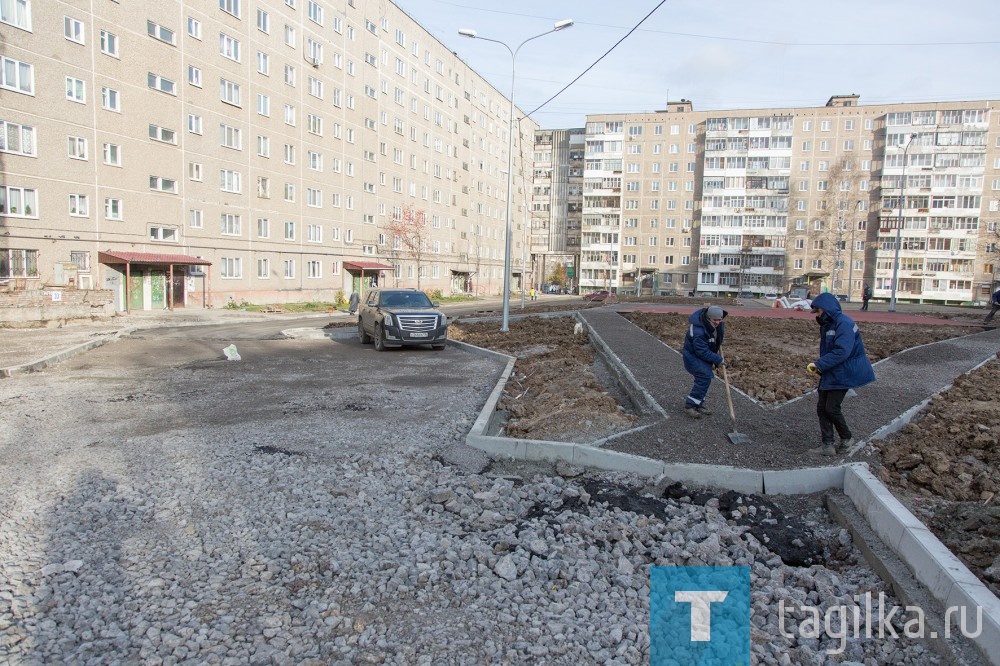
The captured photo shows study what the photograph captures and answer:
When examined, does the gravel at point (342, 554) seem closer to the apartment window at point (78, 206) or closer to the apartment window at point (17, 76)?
the apartment window at point (78, 206)

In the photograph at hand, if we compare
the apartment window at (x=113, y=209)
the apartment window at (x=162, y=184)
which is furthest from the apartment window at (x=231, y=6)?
the apartment window at (x=113, y=209)

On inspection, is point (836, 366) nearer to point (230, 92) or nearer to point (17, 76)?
point (17, 76)

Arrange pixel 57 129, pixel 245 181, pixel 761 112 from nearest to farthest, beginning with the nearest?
1. pixel 57 129
2. pixel 245 181
3. pixel 761 112

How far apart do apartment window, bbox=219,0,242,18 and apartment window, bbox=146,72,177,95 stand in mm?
6633

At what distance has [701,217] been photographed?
78.8 metres

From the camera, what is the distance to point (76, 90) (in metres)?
28.9

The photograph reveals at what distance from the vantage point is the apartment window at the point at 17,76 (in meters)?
26.2

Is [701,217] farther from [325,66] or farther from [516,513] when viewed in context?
[516,513]

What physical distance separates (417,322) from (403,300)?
1.46 metres

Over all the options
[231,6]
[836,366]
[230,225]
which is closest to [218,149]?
[230,225]

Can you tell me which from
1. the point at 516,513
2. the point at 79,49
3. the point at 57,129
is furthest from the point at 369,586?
the point at 79,49

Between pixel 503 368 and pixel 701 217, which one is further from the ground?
pixel 701 217

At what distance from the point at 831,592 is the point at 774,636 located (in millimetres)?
737

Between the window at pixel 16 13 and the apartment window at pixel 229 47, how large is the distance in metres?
11.1
